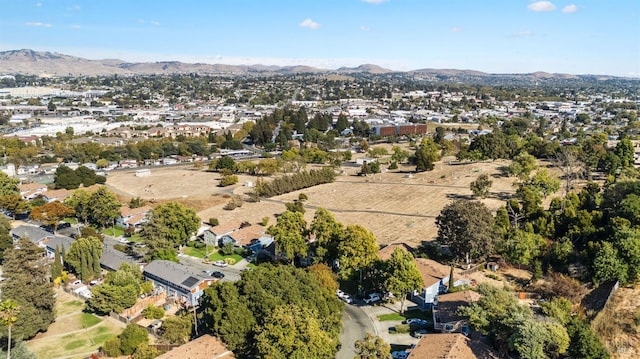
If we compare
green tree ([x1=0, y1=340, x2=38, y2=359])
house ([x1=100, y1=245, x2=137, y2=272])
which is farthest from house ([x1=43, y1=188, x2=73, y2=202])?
green tree ([x1=0, y1=340, x2=38, y2=359])

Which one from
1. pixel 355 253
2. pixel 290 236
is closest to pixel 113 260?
pixel 290 236

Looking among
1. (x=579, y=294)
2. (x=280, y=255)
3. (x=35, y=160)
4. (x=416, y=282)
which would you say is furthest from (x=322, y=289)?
(x=35, y=160)

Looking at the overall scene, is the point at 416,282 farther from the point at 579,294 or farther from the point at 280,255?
the point at 280,255

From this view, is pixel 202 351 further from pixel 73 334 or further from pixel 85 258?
pixel 85 258

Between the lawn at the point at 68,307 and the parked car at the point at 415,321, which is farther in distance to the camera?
the lawn at the point at 68,307

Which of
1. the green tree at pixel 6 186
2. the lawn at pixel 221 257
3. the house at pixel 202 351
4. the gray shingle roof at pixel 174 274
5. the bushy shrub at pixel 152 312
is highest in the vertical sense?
the green tree at pixel 6 186

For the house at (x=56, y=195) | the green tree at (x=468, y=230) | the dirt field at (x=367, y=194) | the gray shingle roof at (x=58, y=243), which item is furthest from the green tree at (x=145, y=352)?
the house at (x=56, y=195)

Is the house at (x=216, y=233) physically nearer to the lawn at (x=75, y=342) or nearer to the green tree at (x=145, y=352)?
the lawn at (x=75, y=342)
